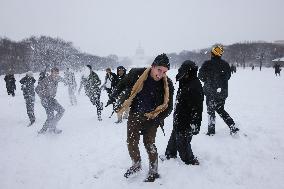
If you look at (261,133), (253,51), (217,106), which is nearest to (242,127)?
(261,133)

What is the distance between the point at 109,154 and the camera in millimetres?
7309

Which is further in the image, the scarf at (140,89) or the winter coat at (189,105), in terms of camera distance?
the winter coat at (189,105)

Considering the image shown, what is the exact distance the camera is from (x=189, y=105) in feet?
19.0

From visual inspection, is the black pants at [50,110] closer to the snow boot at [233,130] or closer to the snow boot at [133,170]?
the snow boot at [133,170]

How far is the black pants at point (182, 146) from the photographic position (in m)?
6.00

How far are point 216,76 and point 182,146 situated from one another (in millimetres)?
2342

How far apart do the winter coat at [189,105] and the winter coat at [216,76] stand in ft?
6.03

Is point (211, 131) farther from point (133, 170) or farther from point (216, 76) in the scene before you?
point (133, 170)

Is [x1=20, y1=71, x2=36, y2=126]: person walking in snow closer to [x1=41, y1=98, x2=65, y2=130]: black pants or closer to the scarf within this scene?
[x1=41, y1=98, x2=65, y2=130]: black pants

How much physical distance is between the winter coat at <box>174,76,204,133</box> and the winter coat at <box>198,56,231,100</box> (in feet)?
6.03

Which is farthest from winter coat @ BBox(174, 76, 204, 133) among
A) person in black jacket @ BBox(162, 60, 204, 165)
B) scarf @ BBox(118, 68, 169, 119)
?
scarf @ BBox(118, 68, 169, 119)

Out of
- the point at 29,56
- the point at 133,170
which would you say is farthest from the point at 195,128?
the point at 29,56

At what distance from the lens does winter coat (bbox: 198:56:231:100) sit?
7551 mm

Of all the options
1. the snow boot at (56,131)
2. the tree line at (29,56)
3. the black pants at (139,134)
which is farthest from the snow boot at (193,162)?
the tree line at (29,56)
